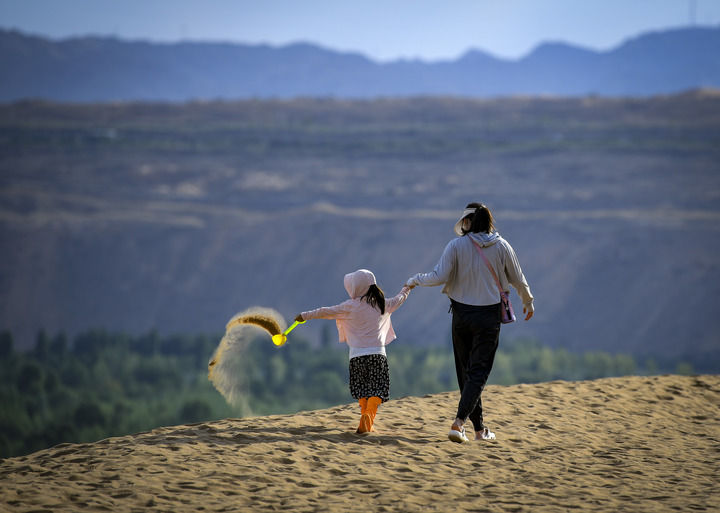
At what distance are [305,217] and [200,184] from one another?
784cm

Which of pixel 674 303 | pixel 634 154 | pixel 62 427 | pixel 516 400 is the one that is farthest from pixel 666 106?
pixel 516 400

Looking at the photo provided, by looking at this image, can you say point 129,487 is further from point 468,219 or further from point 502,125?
point 502,125

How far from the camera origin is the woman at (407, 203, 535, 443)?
6340 millimetres

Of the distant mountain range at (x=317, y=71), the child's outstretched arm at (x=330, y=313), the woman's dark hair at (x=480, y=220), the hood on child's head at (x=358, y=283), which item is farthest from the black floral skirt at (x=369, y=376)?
the distant mountain range at (x=317, y=71)

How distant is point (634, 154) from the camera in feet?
149

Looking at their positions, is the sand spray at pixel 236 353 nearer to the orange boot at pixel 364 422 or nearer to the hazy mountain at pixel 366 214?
the orange boot at pixel 364 422

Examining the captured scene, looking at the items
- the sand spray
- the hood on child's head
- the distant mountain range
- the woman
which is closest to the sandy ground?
the sand spray

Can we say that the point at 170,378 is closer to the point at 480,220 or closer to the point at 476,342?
the point at 476,342

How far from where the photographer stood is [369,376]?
6.69 m

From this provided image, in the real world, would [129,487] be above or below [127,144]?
below

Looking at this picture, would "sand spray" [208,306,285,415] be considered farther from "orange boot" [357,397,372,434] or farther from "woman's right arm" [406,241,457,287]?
"woman's right arm" [406,241,457,287]

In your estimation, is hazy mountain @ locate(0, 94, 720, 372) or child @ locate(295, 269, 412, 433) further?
hazy mountain @ locate(0, 94, 720, 372)

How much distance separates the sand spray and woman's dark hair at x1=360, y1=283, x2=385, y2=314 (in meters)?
0.78

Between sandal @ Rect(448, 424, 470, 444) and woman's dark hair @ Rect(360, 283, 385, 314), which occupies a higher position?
woman's dark hair @ Rect(360, 283, 385, 314)
